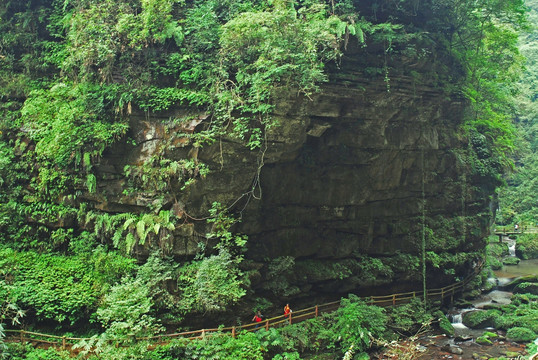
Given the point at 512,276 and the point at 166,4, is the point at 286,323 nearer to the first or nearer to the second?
the point at 166,4

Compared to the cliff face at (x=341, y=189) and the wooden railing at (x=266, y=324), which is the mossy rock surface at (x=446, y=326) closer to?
the wooden railing at (x=266, y=324)

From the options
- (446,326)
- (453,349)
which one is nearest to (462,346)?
(453,349)

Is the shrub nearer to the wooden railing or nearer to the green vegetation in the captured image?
the wooden railing

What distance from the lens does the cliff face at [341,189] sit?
14.5m

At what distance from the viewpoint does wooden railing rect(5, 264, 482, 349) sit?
39.6 ft

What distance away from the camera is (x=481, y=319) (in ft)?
61.7

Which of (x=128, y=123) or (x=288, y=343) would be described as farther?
(x=128, y=123)

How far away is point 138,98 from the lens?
47.8ft

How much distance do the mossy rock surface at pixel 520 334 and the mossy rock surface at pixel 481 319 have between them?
3.84ft

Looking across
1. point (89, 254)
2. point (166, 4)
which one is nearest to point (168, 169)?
point (89, 254)

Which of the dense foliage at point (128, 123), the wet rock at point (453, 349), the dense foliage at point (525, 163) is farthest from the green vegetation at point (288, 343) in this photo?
the dense foliage at point (525, 163)

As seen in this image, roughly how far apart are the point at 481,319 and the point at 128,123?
17503 mm

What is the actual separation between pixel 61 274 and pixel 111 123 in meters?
5.42

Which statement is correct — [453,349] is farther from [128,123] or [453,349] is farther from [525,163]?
[525,163]
